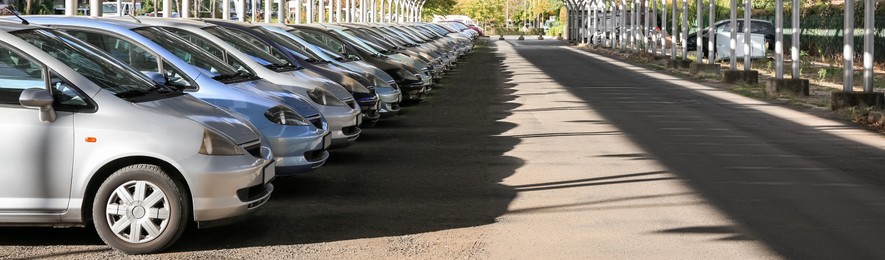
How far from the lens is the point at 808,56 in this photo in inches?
1694

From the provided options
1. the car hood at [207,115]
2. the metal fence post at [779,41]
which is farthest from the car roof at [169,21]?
the metal fence post at [779,41]

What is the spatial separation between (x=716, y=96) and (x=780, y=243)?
52.7 feet

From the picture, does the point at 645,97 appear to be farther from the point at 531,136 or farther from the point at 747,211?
the point at 747,211

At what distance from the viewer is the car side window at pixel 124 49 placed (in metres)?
10.3

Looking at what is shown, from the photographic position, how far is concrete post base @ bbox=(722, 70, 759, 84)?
28.3m

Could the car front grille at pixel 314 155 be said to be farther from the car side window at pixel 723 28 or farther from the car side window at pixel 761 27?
the car side window at pixel 761 27

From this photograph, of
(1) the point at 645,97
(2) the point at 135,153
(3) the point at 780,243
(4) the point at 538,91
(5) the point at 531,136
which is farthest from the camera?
(4) the point at 538,91

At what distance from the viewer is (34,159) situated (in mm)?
7246

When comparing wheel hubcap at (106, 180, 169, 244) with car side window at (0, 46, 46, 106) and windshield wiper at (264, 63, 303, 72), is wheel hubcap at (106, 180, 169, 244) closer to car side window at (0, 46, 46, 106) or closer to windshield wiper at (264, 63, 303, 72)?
car side window at (0, 46, 46, 106)

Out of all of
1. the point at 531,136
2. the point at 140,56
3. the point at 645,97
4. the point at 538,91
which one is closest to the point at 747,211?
the point at 140,56

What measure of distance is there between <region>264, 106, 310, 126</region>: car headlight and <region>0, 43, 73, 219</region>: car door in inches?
104

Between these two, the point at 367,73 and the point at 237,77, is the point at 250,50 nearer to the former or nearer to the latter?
the point at 237,77

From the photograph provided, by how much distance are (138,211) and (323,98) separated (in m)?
5.07

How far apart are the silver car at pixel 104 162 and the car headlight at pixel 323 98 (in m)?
4.70
